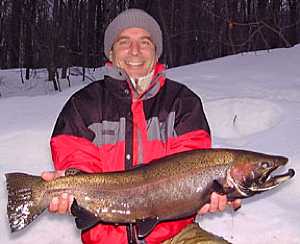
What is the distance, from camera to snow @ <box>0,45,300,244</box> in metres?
4.01

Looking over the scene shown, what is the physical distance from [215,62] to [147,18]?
4902 mm

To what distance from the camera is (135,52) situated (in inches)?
122

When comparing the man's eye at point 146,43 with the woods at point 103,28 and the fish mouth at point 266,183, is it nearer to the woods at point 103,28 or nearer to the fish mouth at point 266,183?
the fish mouth at point 266,183

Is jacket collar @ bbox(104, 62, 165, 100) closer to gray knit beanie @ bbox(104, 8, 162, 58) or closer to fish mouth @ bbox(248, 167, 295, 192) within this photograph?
gray knit beanie @ bbox(104, 8, 162, 58)

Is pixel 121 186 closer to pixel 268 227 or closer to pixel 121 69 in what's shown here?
pixel 121 69

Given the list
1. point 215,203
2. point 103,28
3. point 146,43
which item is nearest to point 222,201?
point 215,203

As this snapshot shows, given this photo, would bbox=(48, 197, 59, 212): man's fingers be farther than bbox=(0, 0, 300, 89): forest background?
No

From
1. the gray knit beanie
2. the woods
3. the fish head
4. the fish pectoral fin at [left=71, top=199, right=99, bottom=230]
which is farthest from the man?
the woods

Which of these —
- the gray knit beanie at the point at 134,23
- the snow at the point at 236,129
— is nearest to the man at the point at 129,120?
the gray knit beanie at the point at 134,23

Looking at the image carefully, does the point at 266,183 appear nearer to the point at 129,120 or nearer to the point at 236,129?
the point at 129,120

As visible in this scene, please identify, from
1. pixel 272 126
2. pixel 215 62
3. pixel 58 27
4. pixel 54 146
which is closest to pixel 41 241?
pixel 54 146

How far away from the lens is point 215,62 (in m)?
7.96

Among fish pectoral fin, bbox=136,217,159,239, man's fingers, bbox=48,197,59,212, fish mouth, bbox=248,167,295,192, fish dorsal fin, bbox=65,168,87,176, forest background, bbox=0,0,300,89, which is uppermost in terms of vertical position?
fish mouth, bbox=248,167,295,192

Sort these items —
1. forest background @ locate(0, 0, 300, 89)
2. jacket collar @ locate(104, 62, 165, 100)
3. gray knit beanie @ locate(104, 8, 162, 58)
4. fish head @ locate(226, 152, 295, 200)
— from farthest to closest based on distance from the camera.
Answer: forest background @ locate(0, 0, 300, 89) < gray knit beanie @ locate(104, 8, 162, 58) < jacket collar @ locate(104, 62, 165, 100) < fish head @ locate(226, 152, 295, 200)
